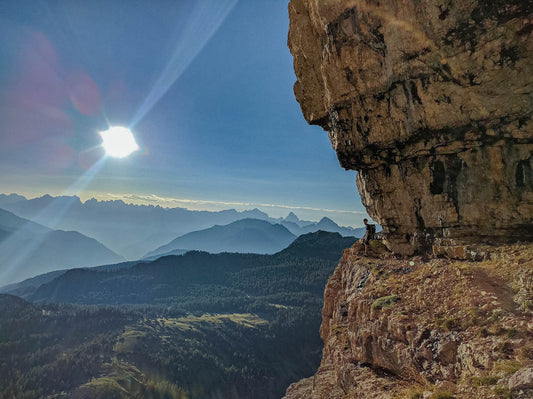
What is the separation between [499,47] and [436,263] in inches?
523

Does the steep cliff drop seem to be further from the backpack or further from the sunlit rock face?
the backpack

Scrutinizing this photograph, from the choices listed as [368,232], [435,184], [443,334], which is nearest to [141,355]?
[368,232]

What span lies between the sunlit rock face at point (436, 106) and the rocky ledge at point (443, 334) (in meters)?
3.68

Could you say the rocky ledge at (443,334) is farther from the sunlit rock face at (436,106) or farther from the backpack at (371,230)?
the backpack at (371,230)

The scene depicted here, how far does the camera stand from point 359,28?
63.0ft

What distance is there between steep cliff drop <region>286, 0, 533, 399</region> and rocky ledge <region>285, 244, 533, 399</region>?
6cm

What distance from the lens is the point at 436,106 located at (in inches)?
714

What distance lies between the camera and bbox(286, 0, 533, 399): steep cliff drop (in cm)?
1025

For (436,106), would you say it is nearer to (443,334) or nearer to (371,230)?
(371,230)

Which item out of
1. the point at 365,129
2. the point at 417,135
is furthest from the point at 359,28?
the point at 417,135

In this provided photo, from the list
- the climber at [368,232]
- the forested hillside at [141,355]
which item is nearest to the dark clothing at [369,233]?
the climber at [368,232]

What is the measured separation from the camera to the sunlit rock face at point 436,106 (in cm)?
1573

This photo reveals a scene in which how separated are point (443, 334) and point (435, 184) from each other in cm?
1275

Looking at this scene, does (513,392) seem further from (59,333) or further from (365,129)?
(59,333)
